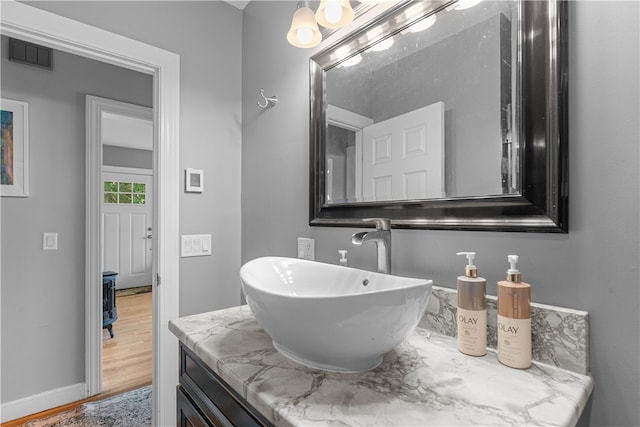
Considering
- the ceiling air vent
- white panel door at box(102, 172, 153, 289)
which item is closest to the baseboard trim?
the ceiling air vent

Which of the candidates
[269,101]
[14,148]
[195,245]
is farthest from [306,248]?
[14,148]

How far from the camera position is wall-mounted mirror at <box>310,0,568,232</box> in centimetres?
67

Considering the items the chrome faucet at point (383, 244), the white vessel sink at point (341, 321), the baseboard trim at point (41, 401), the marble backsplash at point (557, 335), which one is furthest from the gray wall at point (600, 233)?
the baseboard trim at point (41, 401)

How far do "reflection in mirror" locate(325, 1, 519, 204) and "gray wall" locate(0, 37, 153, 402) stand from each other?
1763 millimetres

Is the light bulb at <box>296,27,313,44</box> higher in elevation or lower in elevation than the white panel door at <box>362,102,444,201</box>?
higher

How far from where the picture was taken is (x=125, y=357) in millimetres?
2504

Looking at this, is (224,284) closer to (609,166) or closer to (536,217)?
(536,217)

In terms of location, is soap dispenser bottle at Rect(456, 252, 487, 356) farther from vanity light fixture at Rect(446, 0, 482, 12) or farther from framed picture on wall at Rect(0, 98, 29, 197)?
framed picture on wall at Rect(0, 98, 29, 197)

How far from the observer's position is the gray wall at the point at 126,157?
470cm

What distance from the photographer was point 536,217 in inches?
26.6

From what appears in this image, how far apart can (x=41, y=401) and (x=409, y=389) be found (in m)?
2.32

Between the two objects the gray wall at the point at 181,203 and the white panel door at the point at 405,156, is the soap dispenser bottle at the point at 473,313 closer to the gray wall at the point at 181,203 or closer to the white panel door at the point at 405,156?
the white panel door at the point at 405,156

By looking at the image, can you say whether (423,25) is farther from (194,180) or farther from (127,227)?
(127,227)

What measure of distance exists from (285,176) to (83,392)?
1900 mm
